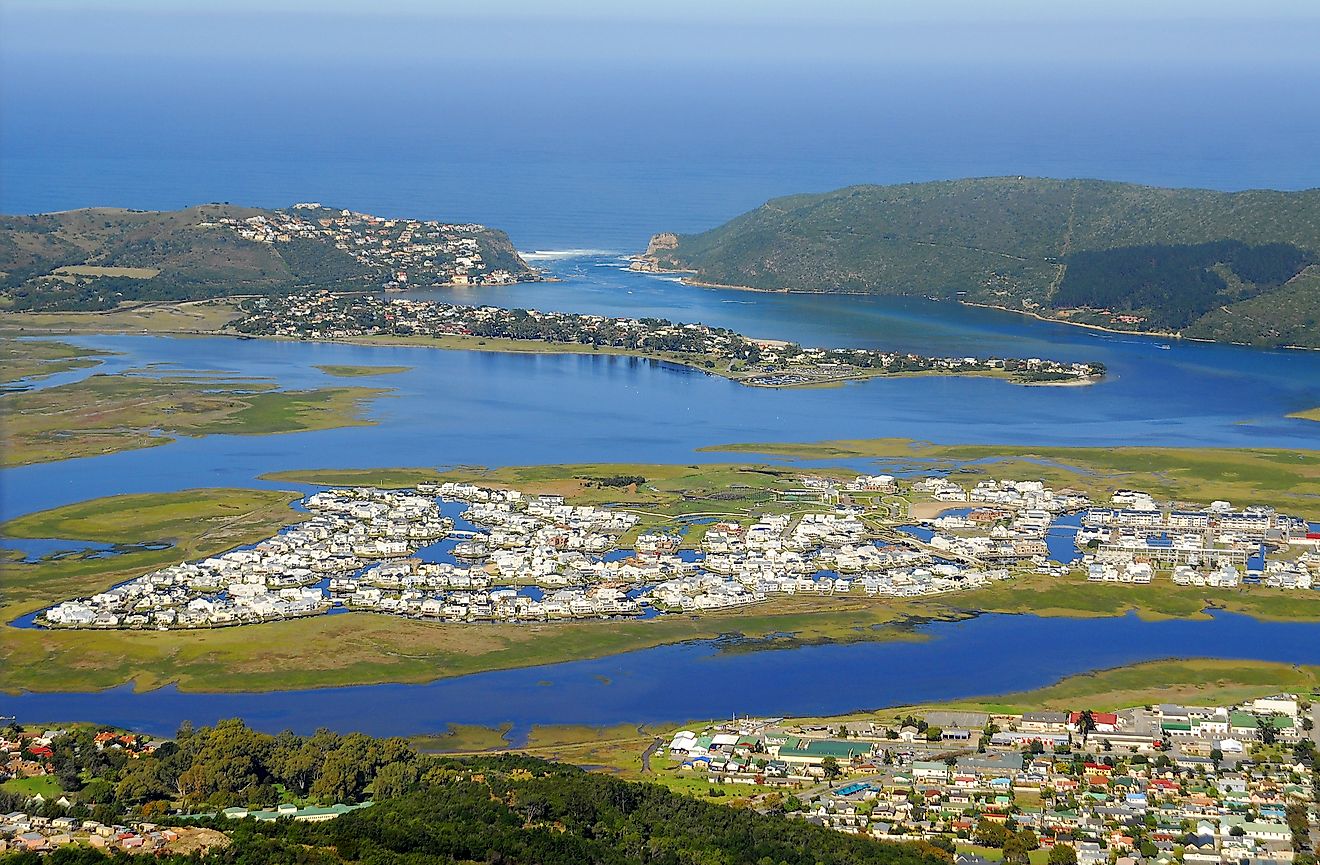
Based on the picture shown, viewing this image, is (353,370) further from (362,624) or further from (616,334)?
(362,624)

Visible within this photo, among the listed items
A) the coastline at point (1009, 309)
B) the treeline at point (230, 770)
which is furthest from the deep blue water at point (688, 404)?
the treeline at point (230, 770)

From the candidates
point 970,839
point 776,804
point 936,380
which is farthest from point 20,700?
point 936,380

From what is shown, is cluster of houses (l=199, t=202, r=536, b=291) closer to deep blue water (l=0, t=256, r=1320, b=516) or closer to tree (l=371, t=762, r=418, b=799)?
deep blue water (l=0, t=256, r=1320, b=516)

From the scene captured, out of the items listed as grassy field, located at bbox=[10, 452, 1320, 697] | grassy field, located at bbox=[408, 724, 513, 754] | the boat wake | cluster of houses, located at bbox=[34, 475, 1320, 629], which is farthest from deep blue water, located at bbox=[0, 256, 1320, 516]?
grassy field, located at bbox=[408, 724, 513, 754]

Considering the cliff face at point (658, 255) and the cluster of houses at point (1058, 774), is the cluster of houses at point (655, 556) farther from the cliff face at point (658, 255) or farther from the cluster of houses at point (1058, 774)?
the cliff face at point (658, 255)

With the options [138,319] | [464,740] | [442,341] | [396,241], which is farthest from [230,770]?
[396,241]
